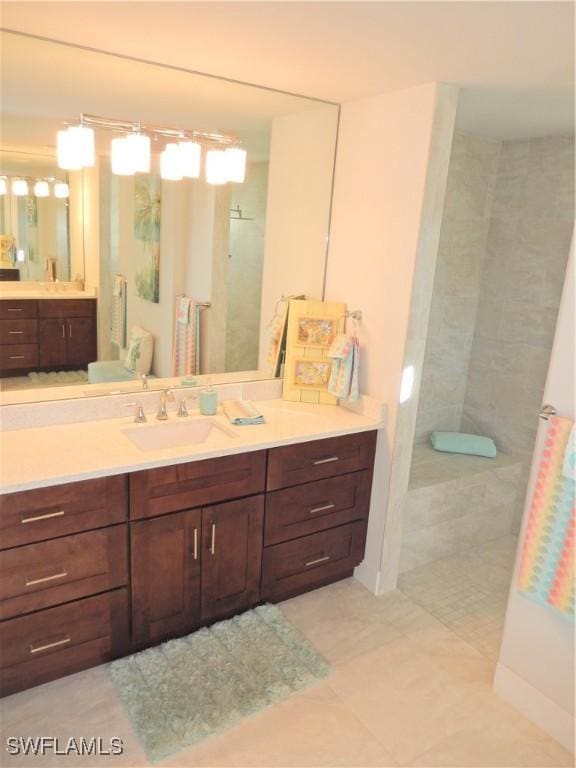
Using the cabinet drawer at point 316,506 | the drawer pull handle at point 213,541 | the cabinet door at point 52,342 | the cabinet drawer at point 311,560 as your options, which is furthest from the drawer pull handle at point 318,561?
the cabinet door at point 52,342

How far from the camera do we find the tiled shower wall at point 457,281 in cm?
331

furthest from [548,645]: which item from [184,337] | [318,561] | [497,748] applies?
[184,337]

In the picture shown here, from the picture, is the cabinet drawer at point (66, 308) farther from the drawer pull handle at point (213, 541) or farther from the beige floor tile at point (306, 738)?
the beige floor tile at point (306, 738)

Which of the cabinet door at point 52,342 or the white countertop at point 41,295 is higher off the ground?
the white countertop at point 41,295

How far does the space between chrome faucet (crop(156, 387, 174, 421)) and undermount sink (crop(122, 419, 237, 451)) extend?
0.05 meters

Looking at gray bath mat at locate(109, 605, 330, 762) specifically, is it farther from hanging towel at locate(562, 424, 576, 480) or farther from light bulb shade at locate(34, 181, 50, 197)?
light bulb shade at locate(34, 181, 50, 197)

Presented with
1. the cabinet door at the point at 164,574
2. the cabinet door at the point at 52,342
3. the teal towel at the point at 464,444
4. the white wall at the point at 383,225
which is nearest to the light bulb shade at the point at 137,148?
the cabinet door at the point at 52,342

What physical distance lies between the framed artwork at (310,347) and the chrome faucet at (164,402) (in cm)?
60

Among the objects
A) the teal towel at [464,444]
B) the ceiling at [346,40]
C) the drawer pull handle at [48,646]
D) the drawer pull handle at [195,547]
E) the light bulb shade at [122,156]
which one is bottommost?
the drawer pull handle at [48,646]

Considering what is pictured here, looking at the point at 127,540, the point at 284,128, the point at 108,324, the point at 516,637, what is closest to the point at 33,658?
the point at 127,540

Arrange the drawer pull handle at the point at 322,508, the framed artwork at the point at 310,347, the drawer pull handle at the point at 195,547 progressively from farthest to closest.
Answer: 1. the framed artwork at the point at 310,347
2. the drawer pull handle at the point at 322,508
3. the drawer pull handle at the point at 195,547

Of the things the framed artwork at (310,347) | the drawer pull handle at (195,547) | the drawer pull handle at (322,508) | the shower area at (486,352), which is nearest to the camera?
the drawer pull handle at (195,547)

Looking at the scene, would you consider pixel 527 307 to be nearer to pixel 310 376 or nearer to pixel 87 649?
pixel 310 376

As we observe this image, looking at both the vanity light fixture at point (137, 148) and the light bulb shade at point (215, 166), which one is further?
the light bulb shade at point (215, 166)
